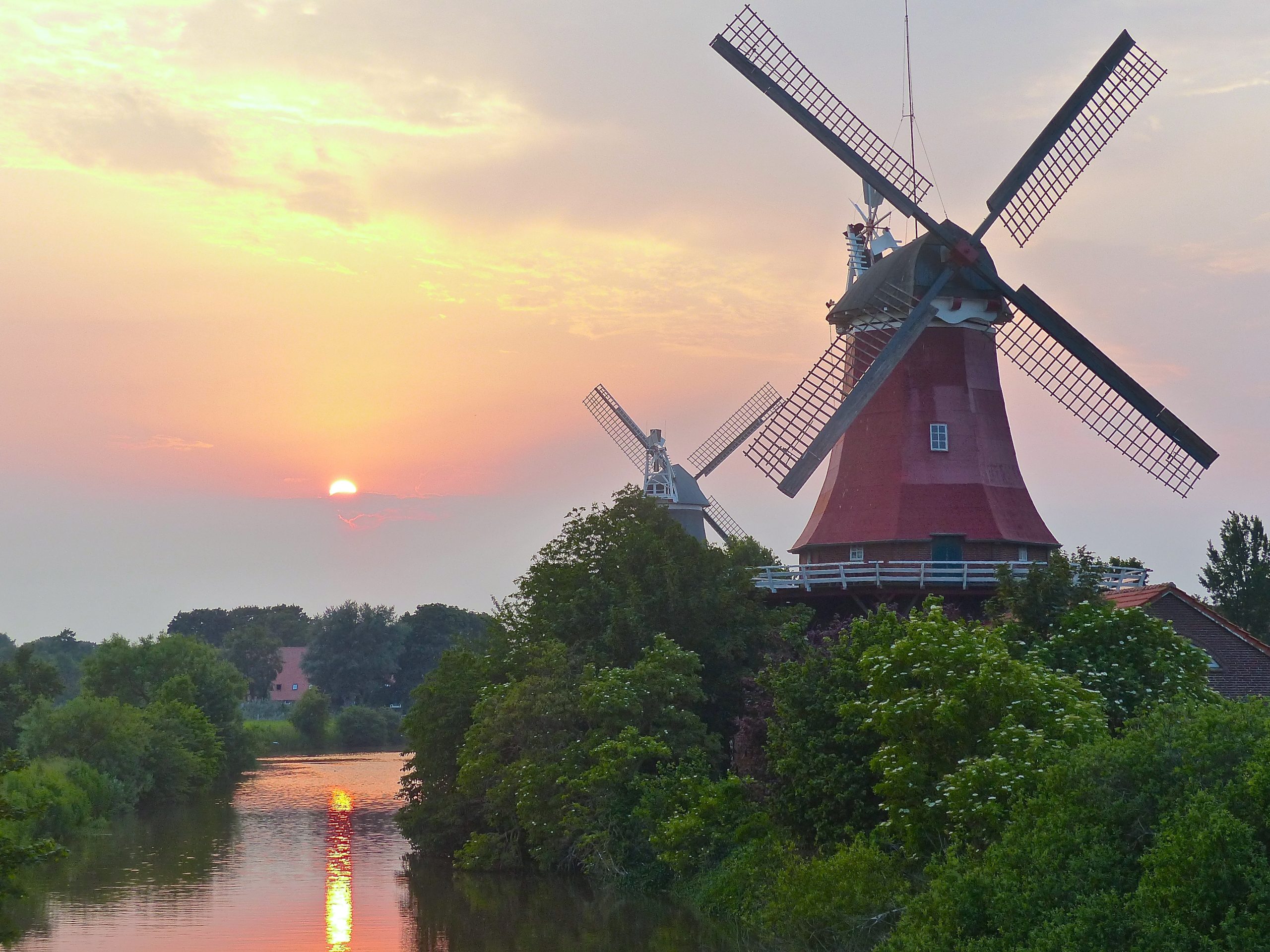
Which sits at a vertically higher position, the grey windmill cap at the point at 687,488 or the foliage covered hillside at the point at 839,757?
the grey windmill cap at the point at 687,488

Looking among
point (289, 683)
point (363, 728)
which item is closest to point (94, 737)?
point (363, 728)

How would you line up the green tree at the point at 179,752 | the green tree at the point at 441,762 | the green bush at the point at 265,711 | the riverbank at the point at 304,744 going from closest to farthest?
the green tree at the point at 441,762, the green tree at the point at 179,752, the riverbank at the point at 304,744, the green bush at the point at 265,711

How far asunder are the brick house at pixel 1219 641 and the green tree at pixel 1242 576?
8.88 meters

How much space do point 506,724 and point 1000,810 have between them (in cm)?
1703

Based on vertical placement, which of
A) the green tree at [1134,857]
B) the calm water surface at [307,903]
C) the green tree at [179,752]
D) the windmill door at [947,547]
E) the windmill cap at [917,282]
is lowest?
the calm water surface at [307,903]

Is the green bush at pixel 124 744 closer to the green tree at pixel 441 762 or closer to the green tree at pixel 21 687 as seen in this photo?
the green tree at pixel 21 687

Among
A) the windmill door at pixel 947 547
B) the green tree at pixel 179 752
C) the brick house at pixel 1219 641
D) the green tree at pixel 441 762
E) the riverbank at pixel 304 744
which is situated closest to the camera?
the brick house at pixel 1219 641

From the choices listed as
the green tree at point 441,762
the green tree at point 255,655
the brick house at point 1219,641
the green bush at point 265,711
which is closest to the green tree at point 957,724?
the brick house at point 1219,641

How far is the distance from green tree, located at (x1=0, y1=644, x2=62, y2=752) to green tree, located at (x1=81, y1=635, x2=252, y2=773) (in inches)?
183

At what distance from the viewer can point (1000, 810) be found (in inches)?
734

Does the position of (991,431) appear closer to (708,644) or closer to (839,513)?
(839,513)

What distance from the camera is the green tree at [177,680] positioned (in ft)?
212

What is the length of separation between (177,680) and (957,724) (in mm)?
50203

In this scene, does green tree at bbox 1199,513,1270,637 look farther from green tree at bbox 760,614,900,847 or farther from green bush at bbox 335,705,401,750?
green bush at bbox 335,705,401,750
